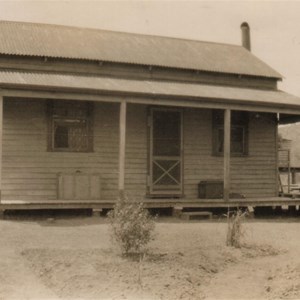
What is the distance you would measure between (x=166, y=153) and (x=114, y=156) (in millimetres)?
1699

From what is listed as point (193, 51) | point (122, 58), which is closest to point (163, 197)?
point (122, 58)

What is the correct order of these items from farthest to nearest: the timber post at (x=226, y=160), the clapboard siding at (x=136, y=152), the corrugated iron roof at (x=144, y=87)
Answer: the clapboard siding at (x=136, y=152) < the timber post at (x=226, y=160) < the corrugated iron roof at (x=144, y=87)

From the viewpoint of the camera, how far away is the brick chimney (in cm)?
2300

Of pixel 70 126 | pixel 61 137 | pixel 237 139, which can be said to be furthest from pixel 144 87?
pixel 237 139

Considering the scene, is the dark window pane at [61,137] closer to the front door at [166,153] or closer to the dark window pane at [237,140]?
the front door at [166,153]

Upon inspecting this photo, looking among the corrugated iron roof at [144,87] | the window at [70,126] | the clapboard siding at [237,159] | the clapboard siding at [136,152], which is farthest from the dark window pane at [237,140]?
the window at [70,126]

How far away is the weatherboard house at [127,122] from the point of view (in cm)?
1515

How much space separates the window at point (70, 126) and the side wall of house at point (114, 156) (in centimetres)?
19

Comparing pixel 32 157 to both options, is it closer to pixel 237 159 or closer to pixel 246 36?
pixel 237 159

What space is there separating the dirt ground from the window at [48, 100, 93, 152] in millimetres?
3749

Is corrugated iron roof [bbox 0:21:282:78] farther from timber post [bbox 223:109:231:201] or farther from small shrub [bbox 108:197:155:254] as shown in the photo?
small shrub [bbox 108:197:155:254]

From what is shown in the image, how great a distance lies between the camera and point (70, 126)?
15.8 m

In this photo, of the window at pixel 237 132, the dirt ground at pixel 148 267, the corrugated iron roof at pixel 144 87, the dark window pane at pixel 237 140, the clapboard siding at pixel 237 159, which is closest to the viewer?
the dirt ground at pixel 148 267

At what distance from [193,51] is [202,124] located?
4120 mm
